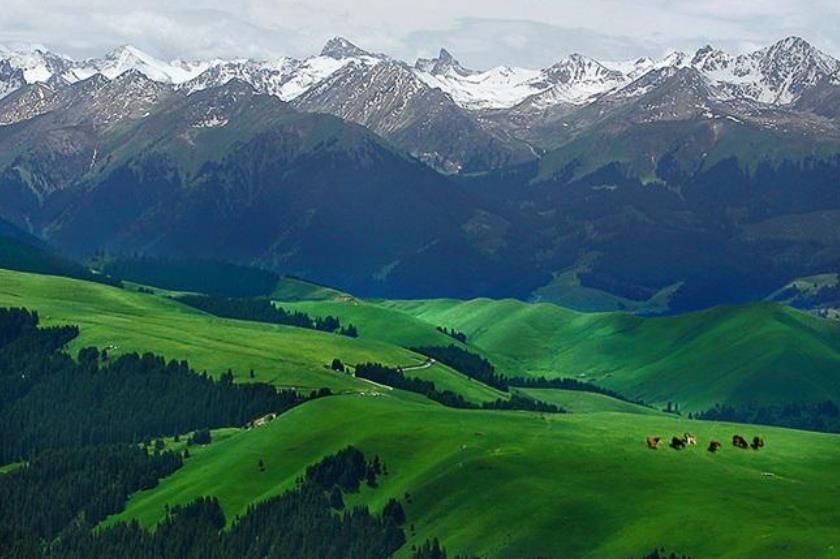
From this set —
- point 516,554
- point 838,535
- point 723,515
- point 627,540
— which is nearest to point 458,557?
point 516,554

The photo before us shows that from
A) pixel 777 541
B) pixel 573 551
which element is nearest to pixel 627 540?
pixel 573 551

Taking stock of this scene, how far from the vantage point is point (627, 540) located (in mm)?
192000

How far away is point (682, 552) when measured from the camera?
601ft

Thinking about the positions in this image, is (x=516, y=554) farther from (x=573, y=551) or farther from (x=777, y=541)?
(x=777, y=541)

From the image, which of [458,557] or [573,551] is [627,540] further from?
[458,557]

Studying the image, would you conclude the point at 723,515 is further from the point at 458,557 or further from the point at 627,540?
the point at 458,557

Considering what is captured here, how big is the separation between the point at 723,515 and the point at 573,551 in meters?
20.8

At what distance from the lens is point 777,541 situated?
179m

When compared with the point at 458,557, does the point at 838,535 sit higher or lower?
higher

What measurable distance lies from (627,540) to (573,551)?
7509mm

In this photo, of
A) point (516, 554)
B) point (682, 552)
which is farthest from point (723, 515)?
point (516, 554)

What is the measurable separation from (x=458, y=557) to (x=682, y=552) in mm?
31621

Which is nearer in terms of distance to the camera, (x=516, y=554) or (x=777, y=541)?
(x=777, y=541)

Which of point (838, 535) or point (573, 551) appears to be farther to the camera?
point (573, 551)
